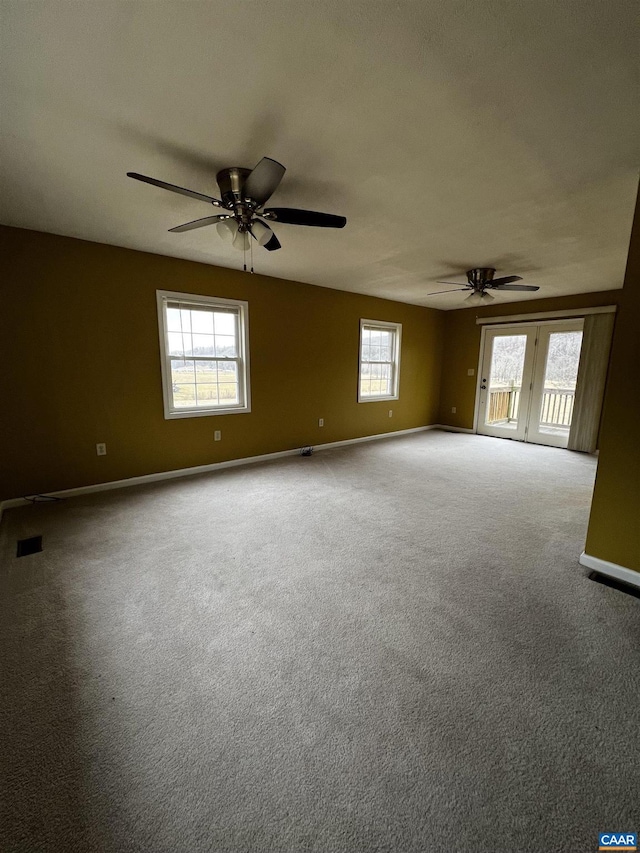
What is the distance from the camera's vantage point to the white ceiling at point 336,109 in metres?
1.20

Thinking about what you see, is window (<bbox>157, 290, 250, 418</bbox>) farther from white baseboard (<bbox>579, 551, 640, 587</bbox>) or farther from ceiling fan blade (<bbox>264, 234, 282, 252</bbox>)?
white baseboard (<bbox>579, 551, 640, 587</bbox>)

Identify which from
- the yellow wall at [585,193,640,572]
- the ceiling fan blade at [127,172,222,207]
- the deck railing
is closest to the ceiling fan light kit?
the deck railing

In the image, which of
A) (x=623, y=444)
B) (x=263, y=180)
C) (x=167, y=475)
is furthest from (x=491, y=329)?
(x=167, y=475)

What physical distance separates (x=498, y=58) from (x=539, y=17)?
17cm

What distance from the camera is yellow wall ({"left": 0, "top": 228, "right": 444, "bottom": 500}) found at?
3109 mm

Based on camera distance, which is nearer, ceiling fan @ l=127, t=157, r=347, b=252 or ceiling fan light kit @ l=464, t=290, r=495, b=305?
ceiling fan @ l=127, t=157, r=347, b=252

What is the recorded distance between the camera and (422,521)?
3033 millimetres

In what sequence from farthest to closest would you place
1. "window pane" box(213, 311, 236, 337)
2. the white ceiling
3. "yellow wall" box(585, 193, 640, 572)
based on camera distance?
"window pane" box(213, 311, 236, 337)
"yellow wall" box(585, 193, 640, 572)
the white ceiling

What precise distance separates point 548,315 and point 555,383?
1114 mm

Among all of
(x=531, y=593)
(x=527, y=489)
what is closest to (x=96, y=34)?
(x=531, y=593)

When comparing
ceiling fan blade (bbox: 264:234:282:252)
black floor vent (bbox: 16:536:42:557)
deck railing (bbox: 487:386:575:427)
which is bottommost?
black floor vent (bbox: 16:536:42:557)

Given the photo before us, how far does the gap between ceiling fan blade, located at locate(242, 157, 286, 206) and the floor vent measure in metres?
3.03

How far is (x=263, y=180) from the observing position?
1790 mm

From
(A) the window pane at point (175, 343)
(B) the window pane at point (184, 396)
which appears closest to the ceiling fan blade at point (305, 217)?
(A) the window pane at point (175, 343)
